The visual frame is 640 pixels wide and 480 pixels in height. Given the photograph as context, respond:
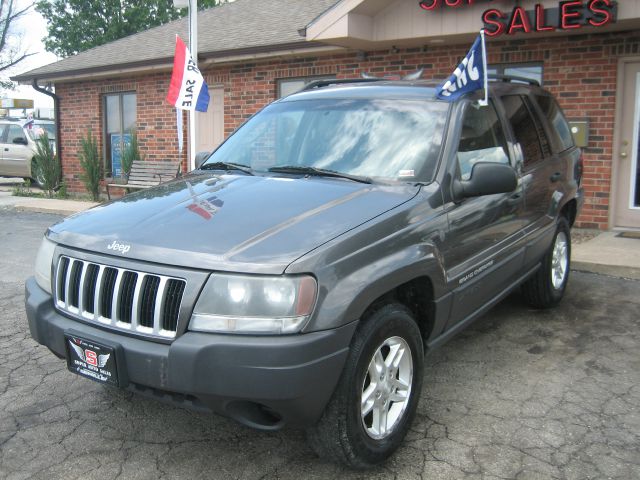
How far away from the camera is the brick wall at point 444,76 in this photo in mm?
8656

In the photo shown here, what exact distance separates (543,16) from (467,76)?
16.4 ft

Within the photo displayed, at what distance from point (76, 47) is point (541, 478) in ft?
148

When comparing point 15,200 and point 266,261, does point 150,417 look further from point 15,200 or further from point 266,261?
point 15,200

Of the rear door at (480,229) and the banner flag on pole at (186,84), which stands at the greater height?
the banner flag on pole at (186,84)

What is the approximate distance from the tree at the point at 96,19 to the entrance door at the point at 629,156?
36.3 metres

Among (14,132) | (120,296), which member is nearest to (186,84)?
(120,296)

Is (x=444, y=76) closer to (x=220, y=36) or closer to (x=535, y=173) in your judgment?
(x=220, y=36)

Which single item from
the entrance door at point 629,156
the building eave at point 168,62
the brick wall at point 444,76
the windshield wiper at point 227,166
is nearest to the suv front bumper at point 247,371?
the windshield wiper at point 227,166

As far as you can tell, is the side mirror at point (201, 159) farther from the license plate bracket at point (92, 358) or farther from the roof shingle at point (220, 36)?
A: the roof shingle at point (220, 36)

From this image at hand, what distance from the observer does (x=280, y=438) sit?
3258 mm

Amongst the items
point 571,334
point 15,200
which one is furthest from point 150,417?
point 15,200

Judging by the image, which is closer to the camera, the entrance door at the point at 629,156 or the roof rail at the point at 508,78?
the roof rail at the point at 508,78

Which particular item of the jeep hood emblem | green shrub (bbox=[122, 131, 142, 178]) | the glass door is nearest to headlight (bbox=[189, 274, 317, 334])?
the jeep hood emblem

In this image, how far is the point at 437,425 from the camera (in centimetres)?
338
